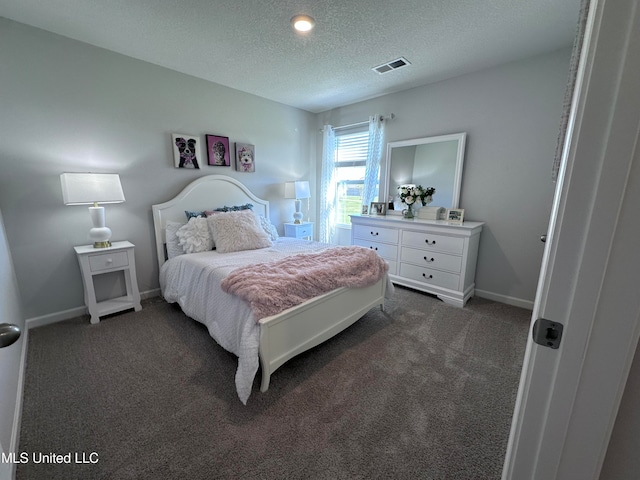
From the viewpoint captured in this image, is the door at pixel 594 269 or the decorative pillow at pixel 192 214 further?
the decorative pillow at pixel 192 214

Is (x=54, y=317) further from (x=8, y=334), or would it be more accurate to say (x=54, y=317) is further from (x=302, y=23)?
(x=302, y=23)

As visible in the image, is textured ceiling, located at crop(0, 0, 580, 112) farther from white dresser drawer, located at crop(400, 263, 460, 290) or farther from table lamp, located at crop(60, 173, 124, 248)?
white dresser drawer, located at crop(400, 263, 460, 290)

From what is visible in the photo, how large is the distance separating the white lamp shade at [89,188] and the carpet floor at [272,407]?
1144mm

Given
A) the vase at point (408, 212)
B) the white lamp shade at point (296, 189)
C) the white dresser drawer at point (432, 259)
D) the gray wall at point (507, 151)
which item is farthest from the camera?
the white lamp shade at point (296, 189)

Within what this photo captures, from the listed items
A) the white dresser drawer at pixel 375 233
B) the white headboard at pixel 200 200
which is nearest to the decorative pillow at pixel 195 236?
the white headboard at pixel 200 200

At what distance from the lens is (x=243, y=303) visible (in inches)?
65.6

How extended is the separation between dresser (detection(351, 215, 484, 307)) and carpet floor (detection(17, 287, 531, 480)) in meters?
0.63

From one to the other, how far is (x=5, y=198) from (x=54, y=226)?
1.18 feet

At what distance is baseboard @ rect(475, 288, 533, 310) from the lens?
110 inches

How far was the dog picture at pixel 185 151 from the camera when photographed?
300cm

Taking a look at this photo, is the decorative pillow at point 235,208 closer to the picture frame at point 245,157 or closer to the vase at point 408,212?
the picture frame at point 245,157

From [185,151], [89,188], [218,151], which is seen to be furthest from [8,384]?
[218,151]

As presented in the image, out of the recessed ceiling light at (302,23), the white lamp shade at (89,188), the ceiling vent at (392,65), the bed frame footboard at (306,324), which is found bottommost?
the bed frame footboard at (306,324)

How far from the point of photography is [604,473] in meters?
0.60
